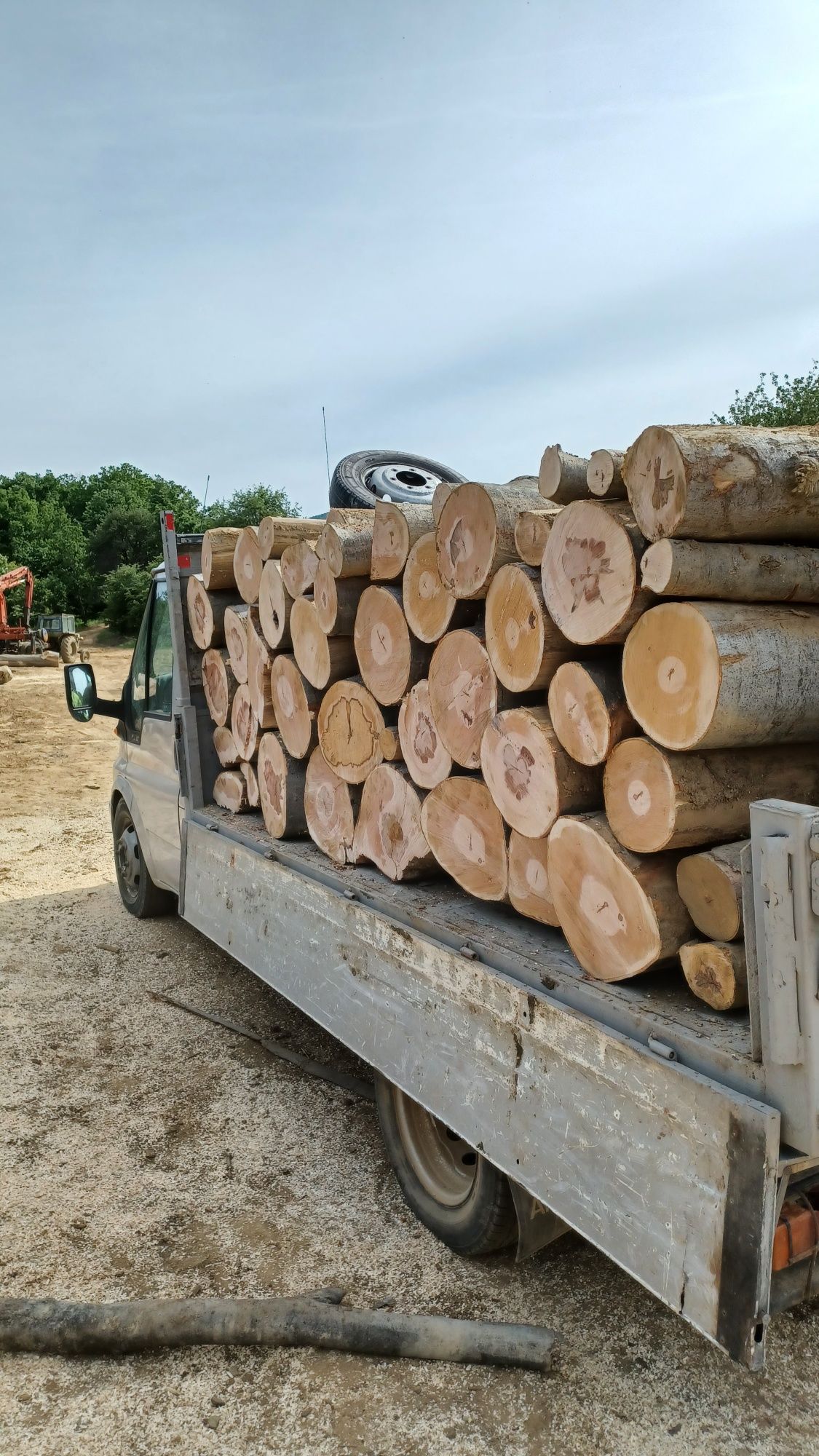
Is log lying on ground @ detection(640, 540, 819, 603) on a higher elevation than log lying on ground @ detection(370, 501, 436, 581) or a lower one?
lower

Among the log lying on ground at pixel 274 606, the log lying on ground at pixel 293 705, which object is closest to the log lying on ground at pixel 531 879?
the log lying on ground at pixel 293 705

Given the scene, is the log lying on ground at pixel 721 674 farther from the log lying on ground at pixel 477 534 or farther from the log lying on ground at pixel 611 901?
the log lying on ground at pixel 477 534

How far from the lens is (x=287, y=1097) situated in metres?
3.98

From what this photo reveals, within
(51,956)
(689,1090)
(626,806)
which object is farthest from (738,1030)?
(51,956)

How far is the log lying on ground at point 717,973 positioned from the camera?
6.67 feet

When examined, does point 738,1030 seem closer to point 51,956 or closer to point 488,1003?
point 488,1003

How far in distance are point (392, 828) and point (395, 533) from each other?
37.7 inches

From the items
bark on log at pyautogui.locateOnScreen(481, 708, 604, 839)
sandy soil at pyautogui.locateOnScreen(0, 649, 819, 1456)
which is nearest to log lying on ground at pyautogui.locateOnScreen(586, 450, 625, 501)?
bark on log at pyautogui.locateOnScreen(481, 708, 604, 839)

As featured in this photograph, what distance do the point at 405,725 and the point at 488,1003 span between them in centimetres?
97

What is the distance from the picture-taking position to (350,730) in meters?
3.48

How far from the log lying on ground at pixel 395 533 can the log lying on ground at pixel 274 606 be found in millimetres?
629

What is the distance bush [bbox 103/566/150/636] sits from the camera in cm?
3422

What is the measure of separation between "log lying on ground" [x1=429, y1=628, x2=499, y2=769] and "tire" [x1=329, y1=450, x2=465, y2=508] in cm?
219

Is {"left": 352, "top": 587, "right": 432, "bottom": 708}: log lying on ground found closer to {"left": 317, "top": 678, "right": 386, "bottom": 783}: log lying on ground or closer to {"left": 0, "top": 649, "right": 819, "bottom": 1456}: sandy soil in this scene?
{"left": 317, "top": 678, "right": 386, "bottom": 783}: log lying on ground
